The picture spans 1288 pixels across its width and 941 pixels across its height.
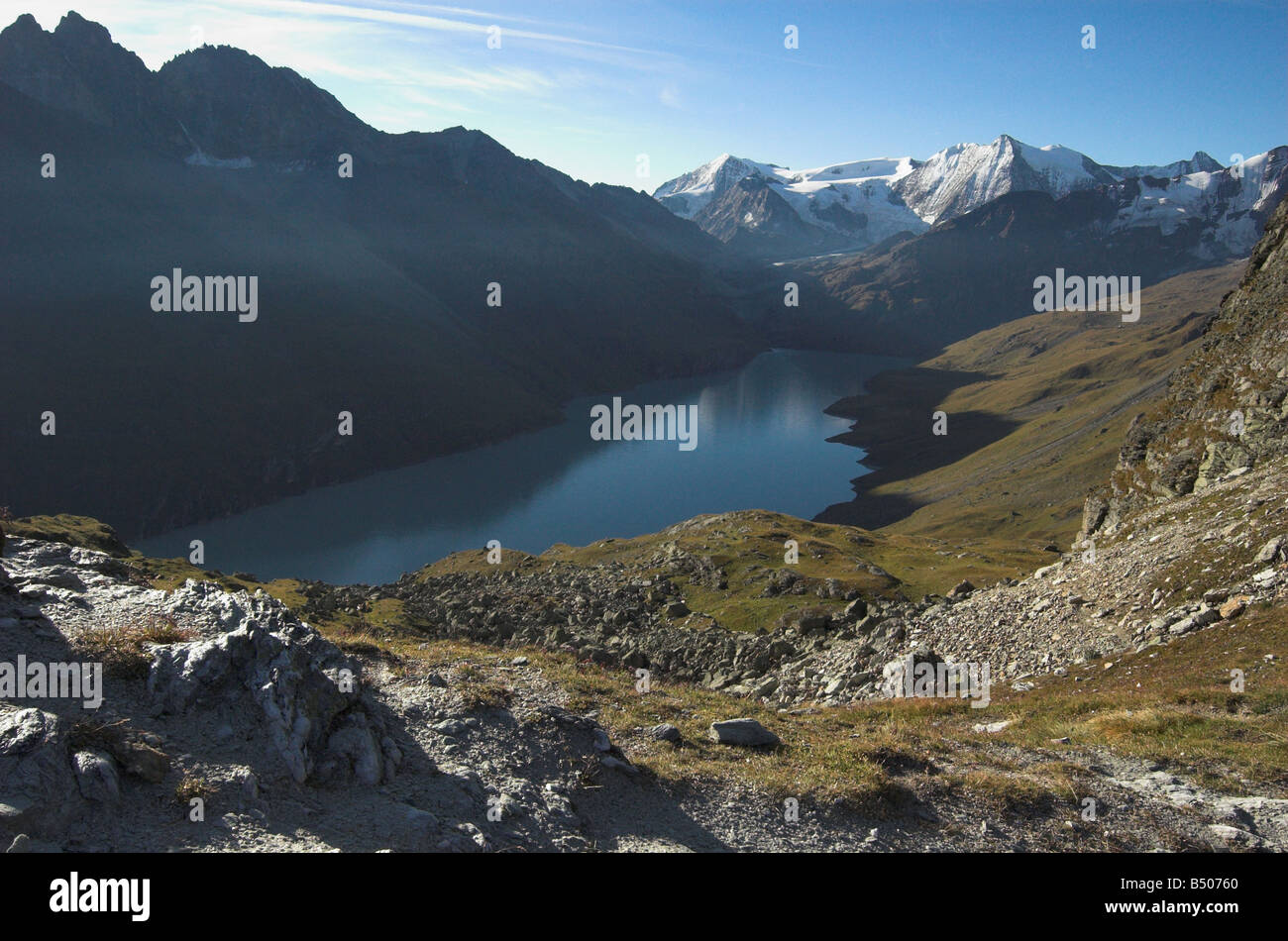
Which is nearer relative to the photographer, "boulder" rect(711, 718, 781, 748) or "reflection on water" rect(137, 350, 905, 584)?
"boulder" rect(711, 718, 781, 748)

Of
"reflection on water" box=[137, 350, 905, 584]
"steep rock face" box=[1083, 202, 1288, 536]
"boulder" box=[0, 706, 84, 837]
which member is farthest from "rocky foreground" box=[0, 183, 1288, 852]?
"reflection on water" box=[137, 350, 905, 584]

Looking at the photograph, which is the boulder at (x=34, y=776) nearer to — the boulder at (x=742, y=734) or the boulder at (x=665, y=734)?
the boulder at (x=665, y=734)

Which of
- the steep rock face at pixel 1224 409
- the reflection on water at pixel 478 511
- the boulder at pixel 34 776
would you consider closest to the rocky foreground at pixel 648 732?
the boulder at pixel 34 776

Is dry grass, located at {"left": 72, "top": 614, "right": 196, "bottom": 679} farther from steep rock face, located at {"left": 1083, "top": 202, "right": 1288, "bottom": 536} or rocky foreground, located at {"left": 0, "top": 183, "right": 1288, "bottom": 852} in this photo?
steep rock face, located at {"left": 1083, "top": 202, "right": 1288, "bottom": 536}

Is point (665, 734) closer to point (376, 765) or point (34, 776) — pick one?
point (376, 765)

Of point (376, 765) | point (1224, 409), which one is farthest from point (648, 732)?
point (1224, 409)

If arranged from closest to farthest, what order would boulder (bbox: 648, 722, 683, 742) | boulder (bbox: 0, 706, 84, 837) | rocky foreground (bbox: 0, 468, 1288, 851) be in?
1. boulder (bbox: 0, 706, 84, 837)
2. rocky foreground (bbox: 0, 468, 1288, 851)
3. boulder (bbox: 648, 722, 683, 742)

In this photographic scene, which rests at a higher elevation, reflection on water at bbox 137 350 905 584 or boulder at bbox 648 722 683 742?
boulder at bbox 648 722 683 742
